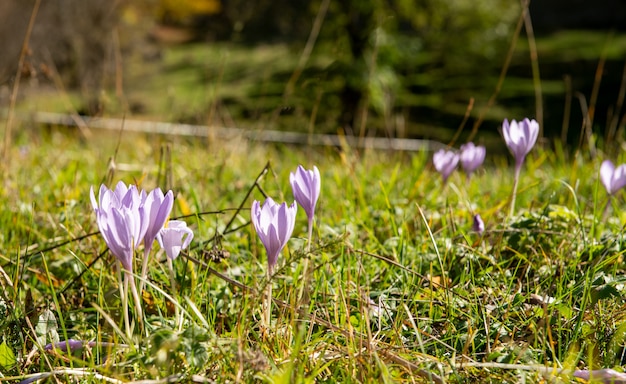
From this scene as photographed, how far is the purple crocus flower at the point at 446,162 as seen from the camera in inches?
83.4

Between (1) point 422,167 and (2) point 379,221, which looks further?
(1) point 422,167

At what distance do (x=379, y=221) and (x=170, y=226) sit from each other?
3.41 feet

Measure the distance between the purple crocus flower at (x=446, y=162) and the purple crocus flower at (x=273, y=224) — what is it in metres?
0.98

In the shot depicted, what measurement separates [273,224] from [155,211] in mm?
220

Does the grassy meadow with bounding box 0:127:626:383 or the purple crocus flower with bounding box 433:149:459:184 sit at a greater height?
the purple crocus flower with bounding box 433:149:459:184

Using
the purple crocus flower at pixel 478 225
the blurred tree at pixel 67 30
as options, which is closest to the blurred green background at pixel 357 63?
the blurred tree at pixel 67 30

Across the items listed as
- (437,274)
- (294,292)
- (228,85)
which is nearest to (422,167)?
(437,274)

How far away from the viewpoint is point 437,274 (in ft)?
5.73

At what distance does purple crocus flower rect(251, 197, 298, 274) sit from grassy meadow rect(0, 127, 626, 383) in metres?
0.04

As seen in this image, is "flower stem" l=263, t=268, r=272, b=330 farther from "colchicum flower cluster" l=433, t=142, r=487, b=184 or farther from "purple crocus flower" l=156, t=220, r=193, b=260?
"colchicum flower cluster" l=433, t=142, r=487, b=184

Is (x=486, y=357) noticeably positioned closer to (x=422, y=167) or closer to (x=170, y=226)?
(x=170, y=226)

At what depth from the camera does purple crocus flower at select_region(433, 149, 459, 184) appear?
2.12 m

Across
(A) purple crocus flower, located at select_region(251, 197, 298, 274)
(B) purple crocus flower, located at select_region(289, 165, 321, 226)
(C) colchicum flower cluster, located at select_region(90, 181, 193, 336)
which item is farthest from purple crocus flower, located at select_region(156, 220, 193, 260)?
(B) purple crocus flower, located at select_region(289, 165, 321, 226)

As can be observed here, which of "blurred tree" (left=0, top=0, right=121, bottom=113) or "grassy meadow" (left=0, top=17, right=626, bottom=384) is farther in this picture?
"blurred tree" (left=0, top=0, right=121, bottom=113)
